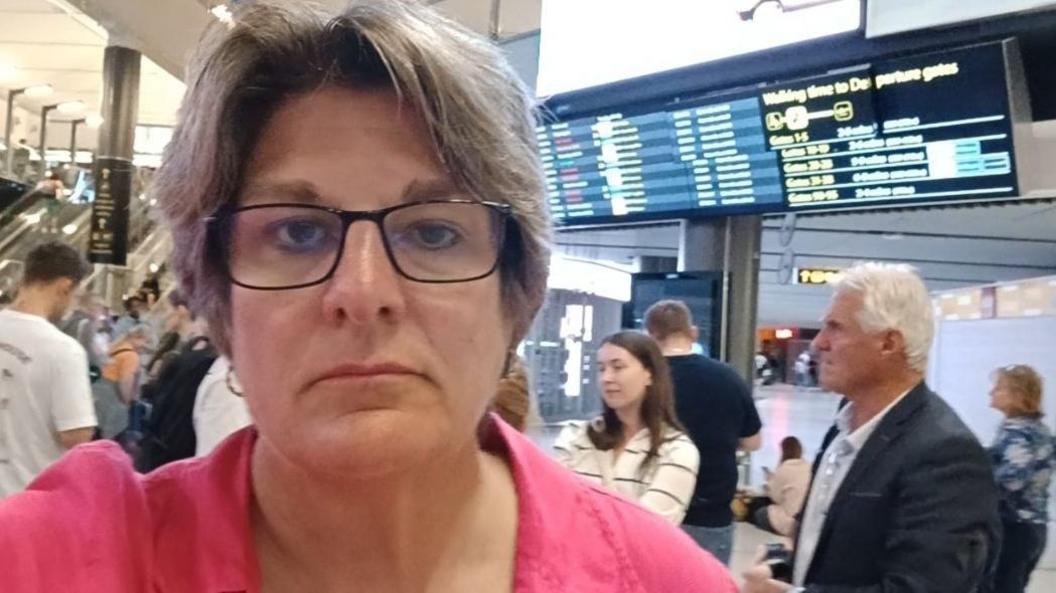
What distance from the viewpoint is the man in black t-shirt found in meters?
4.01

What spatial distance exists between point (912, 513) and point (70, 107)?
619 inches

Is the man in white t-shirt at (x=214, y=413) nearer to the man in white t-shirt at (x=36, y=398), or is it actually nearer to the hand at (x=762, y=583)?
the man in white t-shirt at (x=36, y=398)

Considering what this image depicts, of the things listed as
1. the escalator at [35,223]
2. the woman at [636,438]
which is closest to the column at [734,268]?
the woman at [636,438]

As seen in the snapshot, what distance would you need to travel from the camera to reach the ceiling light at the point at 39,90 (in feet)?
45.0

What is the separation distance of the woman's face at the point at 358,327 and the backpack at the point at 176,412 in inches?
115

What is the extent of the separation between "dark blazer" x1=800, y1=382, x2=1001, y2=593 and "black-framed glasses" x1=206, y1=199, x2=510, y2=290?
166cm

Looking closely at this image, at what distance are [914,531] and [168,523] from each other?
179 centimetres

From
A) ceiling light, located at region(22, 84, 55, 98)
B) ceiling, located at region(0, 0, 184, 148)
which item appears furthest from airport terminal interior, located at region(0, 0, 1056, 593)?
ceiling light, located at region(22, 84, 55, 98)

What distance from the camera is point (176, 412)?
3723mm

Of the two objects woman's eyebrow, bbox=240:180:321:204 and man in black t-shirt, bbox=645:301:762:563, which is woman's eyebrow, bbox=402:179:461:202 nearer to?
woman's eyebrow, bbox=240:180:321:204

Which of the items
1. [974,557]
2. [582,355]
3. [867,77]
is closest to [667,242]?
[582,355]

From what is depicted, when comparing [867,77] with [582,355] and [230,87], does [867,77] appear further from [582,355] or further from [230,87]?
[582,355]

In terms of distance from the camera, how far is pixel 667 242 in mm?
11680

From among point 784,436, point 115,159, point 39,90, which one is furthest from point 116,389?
point 39,90
